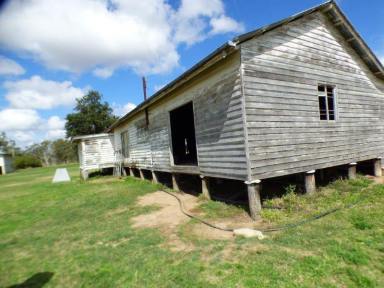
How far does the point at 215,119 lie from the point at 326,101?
3742 millimetres

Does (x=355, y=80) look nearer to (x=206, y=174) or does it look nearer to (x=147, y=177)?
(x=206, y=174)

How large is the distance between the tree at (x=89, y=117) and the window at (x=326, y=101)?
4375 centimetres

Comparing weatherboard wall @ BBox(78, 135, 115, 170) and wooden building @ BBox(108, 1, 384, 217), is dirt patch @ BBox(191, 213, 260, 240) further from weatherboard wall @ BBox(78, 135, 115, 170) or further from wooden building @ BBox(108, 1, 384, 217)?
weatherboard wall @ BBox(78, 135, 115, 170)

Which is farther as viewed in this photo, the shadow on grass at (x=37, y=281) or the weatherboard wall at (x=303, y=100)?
the weatherboard wall at (x=303, y=100)

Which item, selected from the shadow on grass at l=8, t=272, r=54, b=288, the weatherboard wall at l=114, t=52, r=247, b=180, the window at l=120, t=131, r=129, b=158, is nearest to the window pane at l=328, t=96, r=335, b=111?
the weatherboard wall at l=114, t=52, r=247, b=180

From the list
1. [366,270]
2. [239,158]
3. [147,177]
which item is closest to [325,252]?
[366,270]

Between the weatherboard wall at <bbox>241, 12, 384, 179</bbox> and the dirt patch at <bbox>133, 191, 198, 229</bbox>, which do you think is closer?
the weatherboard wall at <bbox>241, 12, 384, 179</bbox>

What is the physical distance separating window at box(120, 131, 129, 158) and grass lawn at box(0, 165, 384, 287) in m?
10.3

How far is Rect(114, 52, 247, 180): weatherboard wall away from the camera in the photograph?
6.45 m

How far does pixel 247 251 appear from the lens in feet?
14.2

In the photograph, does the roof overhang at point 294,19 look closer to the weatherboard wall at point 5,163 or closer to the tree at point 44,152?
the weatherboard wall at point 5,163

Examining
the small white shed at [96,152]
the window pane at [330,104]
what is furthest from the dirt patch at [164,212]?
the small white shed at [96,152]

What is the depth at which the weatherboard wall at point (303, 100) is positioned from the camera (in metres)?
6.44

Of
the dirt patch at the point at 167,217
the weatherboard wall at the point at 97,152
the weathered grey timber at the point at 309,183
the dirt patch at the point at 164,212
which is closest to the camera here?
the dirt patch at the point at 167,217
